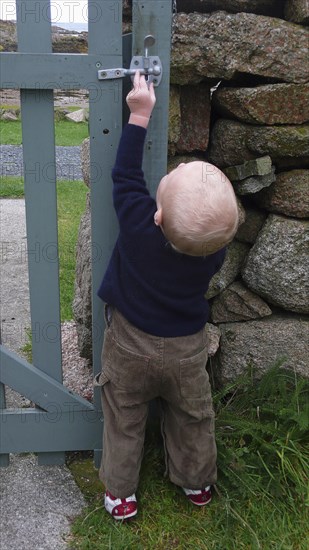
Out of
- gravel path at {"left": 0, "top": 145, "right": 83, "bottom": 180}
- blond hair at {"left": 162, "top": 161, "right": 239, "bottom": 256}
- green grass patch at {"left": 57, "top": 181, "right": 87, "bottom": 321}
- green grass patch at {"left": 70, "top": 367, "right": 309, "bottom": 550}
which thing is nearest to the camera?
blond hair at {"left": 162, "top": 161, "right": 239, "bottom": 256}

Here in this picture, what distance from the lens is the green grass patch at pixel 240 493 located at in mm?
2059

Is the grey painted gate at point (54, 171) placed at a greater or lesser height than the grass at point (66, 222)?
greater

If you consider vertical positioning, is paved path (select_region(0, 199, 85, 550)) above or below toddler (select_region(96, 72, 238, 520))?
below

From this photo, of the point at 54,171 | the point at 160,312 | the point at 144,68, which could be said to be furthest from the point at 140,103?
the point at 160,312

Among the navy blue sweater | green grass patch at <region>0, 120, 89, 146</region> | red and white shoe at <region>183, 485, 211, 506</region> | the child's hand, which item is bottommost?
red and white shoe at <region>183, 485, 211, 506</region>

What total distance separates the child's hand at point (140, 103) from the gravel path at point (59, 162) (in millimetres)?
6454

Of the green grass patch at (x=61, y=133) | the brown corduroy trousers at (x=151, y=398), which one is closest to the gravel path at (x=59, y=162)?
the green grass patch at (x=61, y=133)

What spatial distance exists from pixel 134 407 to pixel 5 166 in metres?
7.49

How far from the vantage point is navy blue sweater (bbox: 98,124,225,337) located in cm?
183

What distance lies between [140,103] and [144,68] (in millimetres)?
143

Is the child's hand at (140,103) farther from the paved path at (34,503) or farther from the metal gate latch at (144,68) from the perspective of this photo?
the paved path at (34,503)

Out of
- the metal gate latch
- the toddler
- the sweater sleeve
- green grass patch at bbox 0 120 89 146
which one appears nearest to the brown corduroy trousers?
the toddler

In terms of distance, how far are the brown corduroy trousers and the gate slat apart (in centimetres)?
26

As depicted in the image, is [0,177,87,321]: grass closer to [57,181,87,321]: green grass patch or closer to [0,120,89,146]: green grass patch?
[57,181,87,321]: green grass patch
